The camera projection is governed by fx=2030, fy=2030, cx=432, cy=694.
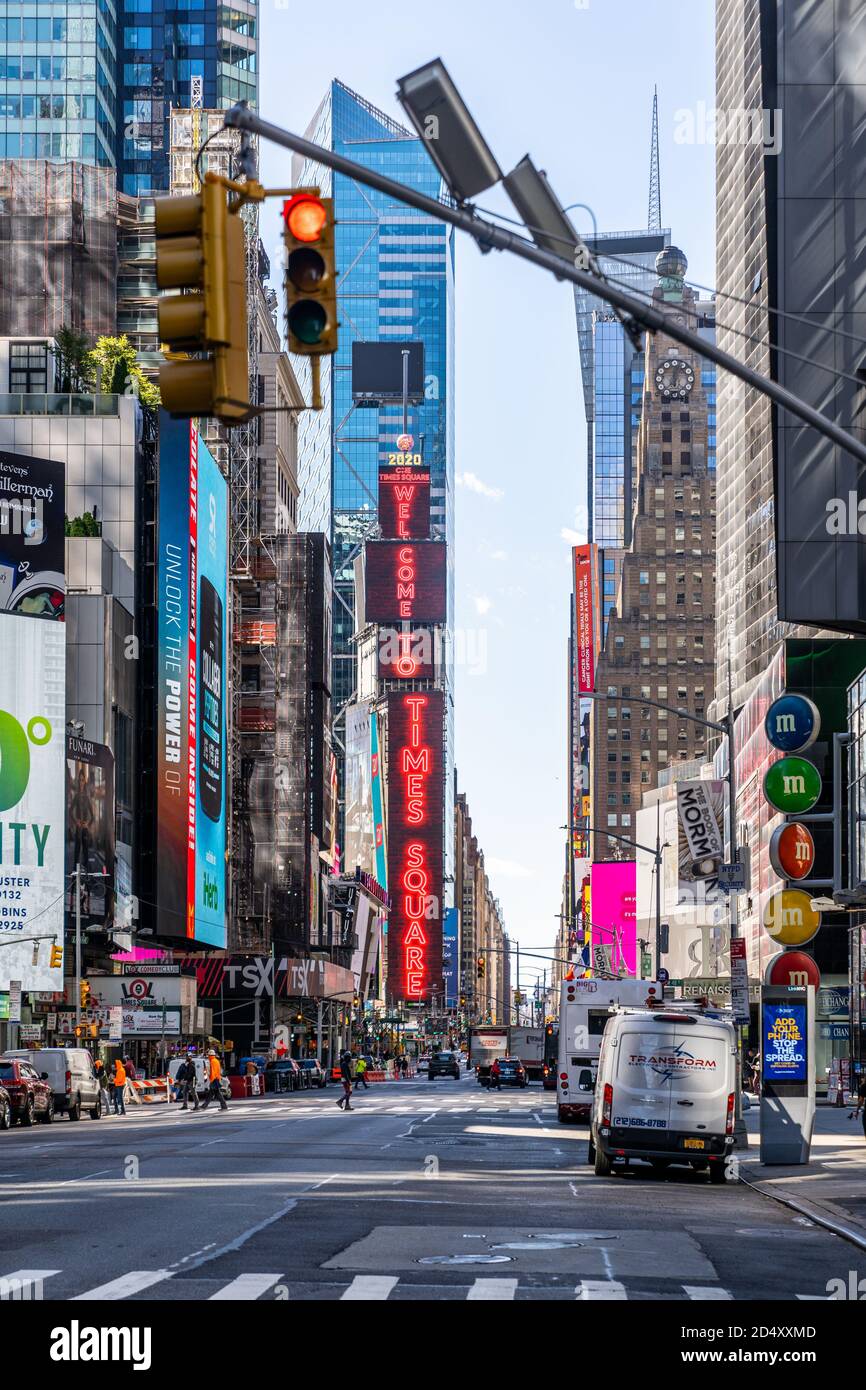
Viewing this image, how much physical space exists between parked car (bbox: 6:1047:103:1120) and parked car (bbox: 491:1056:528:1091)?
40.0m

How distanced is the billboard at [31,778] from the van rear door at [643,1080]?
60429mm

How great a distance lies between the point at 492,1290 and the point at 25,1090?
141 feet

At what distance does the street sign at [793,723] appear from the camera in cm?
4403

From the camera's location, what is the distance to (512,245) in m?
14.0

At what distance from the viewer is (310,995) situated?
153625 mm

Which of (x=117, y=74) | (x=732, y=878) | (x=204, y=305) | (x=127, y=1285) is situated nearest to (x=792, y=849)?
(x=732, y=878)

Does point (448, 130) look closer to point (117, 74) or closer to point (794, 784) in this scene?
point (794, 784)

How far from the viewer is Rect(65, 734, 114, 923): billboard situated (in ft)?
308

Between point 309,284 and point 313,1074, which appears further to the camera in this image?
point 313,1074

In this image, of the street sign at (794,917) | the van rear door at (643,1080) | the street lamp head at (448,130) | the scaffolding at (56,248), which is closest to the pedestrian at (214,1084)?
the street sign at (794,917)

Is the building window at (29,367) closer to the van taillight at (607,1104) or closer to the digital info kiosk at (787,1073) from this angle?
the digital info kiosk at (787,1073)

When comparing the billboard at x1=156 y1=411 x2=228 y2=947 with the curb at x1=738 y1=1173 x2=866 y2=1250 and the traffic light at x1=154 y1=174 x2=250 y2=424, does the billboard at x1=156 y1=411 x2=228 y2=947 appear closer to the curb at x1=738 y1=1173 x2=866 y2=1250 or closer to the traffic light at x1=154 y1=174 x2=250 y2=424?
the curb at x1=738 y1=1173 x2=866 y2=1250
